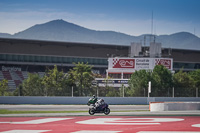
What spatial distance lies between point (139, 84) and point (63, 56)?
41730 millimetres

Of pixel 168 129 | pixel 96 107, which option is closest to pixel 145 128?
pixel 168 129

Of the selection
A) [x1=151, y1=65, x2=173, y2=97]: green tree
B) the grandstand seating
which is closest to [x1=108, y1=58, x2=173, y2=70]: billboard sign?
the grandstand seating

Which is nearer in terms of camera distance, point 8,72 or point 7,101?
point 7,101

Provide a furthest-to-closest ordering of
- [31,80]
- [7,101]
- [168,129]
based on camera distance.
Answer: [31,80] < [7,101] < [168,129]

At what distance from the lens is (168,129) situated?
17.3 meters

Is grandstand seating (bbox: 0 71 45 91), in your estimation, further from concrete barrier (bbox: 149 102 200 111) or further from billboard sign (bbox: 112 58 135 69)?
concrete barrier (bbox: 149 102 200 111)

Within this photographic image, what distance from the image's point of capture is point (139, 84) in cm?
5031

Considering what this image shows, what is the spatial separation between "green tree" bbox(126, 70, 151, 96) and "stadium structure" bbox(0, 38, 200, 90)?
2409 centimetres

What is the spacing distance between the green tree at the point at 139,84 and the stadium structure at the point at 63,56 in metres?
24.1

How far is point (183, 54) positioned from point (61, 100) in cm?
6112

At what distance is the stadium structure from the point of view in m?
78.2

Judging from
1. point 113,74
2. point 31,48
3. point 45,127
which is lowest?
point 45,127

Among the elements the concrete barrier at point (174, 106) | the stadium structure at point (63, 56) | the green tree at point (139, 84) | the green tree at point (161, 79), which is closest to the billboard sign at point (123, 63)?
the stadium structure at point (63, 56)

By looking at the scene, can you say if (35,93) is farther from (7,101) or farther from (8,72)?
(8,72)
